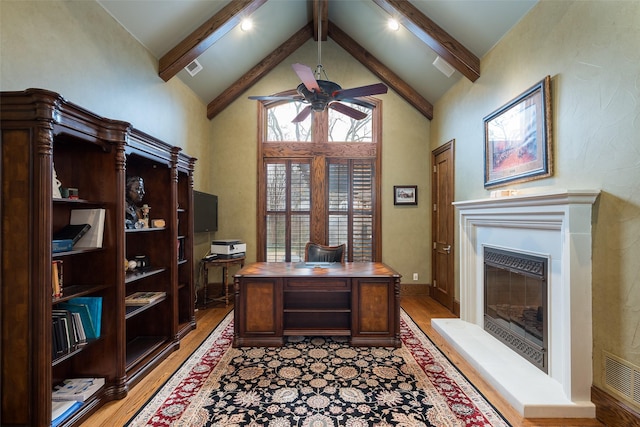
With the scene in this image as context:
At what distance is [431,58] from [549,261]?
296 centimetres

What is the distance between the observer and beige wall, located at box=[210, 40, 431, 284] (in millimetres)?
5027

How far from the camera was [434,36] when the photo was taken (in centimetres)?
349

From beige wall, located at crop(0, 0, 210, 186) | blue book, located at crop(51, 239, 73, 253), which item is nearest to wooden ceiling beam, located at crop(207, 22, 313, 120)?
beige wall, located at crop(0, 0, 210, 186)

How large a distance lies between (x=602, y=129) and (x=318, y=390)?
2664 millimetres

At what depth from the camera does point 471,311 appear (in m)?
3.40

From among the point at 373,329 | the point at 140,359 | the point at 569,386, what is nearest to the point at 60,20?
the point at 140,359

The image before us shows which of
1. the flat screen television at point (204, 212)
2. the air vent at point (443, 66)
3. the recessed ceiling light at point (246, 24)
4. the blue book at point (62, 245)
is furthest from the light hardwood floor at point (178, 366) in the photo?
the recessed ceiling light at point (246, 24)

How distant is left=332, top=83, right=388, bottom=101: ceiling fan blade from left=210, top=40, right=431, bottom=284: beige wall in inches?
92.1

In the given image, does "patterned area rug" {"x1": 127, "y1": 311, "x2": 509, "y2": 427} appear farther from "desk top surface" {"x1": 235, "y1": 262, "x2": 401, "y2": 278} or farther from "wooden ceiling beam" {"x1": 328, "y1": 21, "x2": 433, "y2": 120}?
"wooden ceiling beam" {"x1": 328, "y1": 21, "x2": 433, "y2": 120}

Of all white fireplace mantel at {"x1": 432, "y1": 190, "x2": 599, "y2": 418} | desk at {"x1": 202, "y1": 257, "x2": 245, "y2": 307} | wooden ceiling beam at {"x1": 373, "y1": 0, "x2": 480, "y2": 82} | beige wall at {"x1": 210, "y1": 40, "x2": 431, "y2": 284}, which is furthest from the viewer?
beige wall at {"x1": 210, "y1": 40, "x2": 431, "y2": 284}

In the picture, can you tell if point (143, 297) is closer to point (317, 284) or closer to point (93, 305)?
point (93, 305)

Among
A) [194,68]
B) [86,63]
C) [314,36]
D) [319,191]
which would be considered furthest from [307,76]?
[314,36]

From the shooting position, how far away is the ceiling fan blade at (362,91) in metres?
2.70

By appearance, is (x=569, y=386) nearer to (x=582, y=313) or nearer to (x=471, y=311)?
(x=582, y=313)
